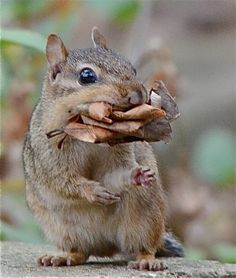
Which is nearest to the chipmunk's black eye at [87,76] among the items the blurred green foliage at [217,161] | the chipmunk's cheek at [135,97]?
the chipmunk's cheek at [135,97]

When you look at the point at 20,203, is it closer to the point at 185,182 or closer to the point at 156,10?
the point at 185,182

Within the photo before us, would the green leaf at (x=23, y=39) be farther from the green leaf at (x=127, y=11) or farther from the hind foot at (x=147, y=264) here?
the green leaf at (x=127, y=11)

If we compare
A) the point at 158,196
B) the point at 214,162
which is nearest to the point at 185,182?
the point at 214,162

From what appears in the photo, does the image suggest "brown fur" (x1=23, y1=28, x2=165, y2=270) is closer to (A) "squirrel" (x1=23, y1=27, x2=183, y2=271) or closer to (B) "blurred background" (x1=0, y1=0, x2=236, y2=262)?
(A) "squirrel" (x1=23, y1=27, x2=183, y2=271)

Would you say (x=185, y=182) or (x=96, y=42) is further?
(x=185, y=182)

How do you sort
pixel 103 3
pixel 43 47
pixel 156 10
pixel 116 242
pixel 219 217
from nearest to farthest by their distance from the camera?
1. pixel 116 242
2. pixel 43 47
3. pixel 103 3
4. pixel 219 217
5. pixel 156 10

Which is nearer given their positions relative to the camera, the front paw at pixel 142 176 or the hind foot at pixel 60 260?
the front paw at pixel 142 176
